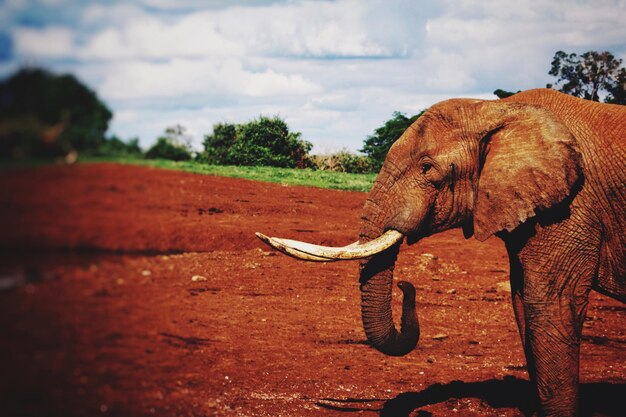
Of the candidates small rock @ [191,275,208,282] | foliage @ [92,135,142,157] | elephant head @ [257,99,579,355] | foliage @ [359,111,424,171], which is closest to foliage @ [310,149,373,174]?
foliage @ [359,111,424,171]

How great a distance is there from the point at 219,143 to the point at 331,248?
19777mm

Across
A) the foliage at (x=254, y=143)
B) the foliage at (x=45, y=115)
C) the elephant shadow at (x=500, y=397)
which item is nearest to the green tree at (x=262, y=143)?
the foliage at (x=254, y=143)

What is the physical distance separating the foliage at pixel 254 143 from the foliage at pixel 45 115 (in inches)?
765

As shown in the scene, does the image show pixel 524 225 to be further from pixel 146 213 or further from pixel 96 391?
pixel 96 391

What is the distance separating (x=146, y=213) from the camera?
3.80 metres

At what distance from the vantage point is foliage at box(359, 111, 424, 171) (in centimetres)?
2205

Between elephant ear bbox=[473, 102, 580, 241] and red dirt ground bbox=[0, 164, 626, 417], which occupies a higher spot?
elephant ear bbox=[473, 102, 580, 241]

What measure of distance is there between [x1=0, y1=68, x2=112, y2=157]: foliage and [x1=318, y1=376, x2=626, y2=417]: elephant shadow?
12.4 ft

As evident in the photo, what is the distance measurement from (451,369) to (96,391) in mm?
4730

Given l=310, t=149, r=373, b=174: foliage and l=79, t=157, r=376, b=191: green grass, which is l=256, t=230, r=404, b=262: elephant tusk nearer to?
l=79, t=157, r=376, b=191: green grass

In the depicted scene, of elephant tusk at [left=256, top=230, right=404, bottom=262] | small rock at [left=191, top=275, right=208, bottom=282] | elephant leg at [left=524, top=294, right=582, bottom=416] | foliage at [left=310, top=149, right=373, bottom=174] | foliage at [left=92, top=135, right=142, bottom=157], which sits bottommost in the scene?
small rock at [left=191, top=275, right=208, bottom=282]

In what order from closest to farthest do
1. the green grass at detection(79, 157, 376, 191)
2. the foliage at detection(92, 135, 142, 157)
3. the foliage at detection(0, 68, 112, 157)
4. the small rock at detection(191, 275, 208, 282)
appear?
the foliage at detection(0, 68, 112, 157) → the foliage at detection(92, 135, 142, 157) → the small rock at detection(191, 275, 208, 282) → the green grass at detection(79, 157, 376, 191)

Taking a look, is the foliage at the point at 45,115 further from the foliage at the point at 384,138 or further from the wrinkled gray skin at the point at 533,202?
the foliage at the point at 384,138

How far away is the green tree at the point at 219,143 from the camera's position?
896 inches
